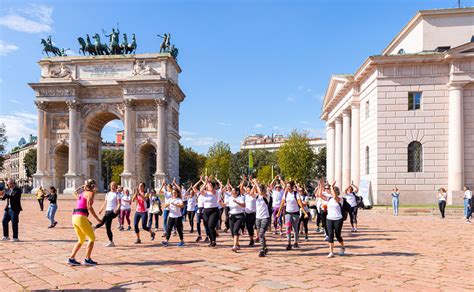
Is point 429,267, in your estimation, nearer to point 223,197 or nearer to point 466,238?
point 466,238

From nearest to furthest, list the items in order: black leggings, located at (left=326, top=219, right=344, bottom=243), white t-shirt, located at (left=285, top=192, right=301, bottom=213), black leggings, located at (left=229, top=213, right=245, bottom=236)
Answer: black leggings, located at (left=326, top=219, right=344, bottom=243) → black leggings, located at (left=229, top=213, right=245, bottom=236) → white t-shirt, located at (left=285, top=192, right=301, bottom=213)

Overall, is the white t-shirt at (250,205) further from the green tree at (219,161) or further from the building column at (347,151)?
the green tree at (219,161)

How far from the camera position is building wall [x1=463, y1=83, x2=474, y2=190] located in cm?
2578

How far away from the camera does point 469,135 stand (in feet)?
84.7

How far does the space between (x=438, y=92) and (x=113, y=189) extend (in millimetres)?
21926

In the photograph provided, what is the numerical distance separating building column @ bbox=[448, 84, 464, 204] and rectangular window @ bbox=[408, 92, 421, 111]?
1.90 meters

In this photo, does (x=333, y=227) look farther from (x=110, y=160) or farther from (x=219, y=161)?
(x=110, y=160)

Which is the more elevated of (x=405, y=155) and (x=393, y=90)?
(x=393, y=90)

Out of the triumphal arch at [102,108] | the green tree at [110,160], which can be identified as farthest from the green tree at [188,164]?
the triumphal arch at [102,108]

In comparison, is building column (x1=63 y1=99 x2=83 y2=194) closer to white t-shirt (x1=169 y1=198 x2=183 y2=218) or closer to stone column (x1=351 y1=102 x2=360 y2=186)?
stone column (x1=351 y1=102 x2=360 y2=186)

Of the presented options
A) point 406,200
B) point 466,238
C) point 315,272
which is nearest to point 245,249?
point 315,272

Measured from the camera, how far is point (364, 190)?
27.7 metres

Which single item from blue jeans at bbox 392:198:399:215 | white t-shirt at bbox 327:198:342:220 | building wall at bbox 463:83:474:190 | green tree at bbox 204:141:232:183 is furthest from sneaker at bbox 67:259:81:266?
green tree at bbox 204:141:232:183

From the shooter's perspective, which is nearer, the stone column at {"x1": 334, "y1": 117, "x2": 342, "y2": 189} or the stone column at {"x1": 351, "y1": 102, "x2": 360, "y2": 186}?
the stone column at {"x1": 351, "y1": 102, "x2": 360, "y2": 186}
